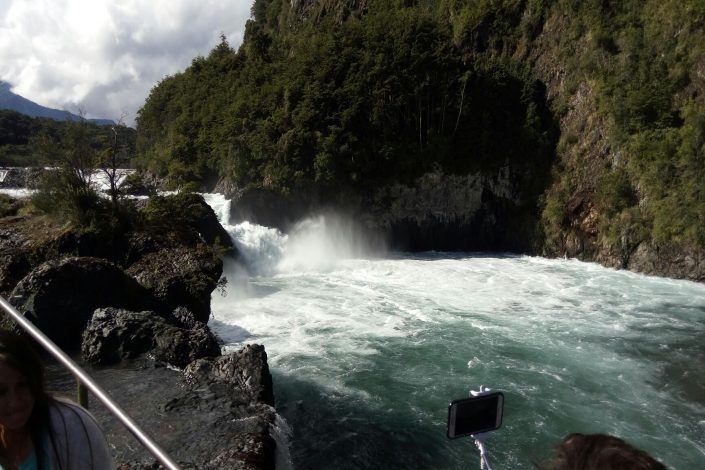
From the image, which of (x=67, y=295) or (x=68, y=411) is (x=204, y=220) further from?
(x=68, y=411)

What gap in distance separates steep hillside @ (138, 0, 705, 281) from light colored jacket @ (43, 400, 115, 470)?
21.0 metres

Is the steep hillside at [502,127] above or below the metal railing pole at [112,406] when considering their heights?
above

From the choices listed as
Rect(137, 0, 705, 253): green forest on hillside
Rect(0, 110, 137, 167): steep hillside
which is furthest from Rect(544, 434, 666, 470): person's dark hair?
Rect(137, 0, 705, 253): green forest on hillside

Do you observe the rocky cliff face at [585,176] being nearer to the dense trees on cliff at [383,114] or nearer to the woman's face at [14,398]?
the dense trees on cliff at [383,114]

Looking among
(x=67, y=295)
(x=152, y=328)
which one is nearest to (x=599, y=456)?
(x=152, y=328)

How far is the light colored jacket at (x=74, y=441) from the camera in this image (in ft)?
6.20

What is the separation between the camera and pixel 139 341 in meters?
10.5

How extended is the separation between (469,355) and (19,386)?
11.3 m

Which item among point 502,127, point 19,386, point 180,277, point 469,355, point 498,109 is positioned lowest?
point 469,355

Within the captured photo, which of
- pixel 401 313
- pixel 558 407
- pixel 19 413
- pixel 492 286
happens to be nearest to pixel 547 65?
pixel 492 286

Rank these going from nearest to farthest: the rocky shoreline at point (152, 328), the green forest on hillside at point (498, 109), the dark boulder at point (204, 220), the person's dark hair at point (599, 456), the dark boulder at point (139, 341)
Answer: the person's dark hair at point (599, 456), the rocky shoreline at point (152, 328), the dark boulder at point (139, 341), the dark boulder at point (204, 220), the green forest on hillside at point (498, 109)

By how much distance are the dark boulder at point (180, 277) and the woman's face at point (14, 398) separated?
11170 mm

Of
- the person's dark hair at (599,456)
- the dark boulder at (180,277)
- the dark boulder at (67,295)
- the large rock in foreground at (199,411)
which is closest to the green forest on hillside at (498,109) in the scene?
the dark boulder at (180,277)

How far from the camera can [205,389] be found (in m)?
8.79
